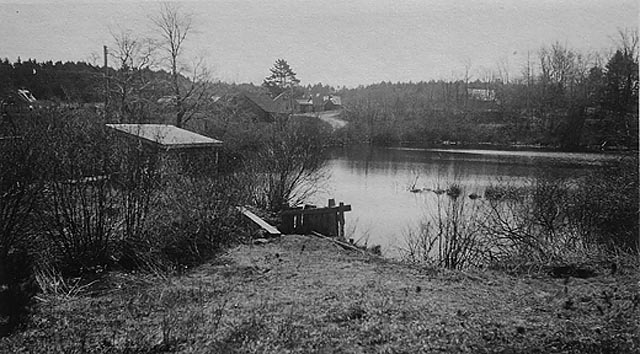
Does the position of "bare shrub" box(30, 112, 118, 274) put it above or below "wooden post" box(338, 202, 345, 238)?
above

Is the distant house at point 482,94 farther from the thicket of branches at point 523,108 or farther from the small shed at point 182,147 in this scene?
the small shed at point 182,147

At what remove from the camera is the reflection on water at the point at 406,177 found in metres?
15.0

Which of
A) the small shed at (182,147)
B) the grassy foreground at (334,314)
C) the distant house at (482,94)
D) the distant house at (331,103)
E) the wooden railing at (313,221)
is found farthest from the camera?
the distant house at (331,103)

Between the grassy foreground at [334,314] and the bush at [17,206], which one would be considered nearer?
the grassy foreground at [334,314]

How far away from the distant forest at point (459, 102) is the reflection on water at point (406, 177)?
9.33 ft

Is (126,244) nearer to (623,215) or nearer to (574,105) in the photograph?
(623,215)

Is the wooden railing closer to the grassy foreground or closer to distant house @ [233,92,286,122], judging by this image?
the grassy foreground

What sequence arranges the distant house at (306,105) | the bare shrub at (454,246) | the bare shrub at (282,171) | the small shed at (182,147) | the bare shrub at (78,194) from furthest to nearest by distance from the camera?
the distant house at (306,105)
the bare shrub at (282,171)
the small shed at (182,147)
the bare shrub at (454,246)
the bare shrub at (78,194)

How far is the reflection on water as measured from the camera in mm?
15016

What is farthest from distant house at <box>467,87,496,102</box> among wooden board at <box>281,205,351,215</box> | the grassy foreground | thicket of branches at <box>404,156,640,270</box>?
the grassy foreground

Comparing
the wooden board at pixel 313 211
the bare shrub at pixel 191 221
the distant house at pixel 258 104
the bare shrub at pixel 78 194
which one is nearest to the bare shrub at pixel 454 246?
the wooden board at pixel 313 211

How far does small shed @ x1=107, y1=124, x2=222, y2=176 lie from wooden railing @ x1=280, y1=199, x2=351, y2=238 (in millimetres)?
2447

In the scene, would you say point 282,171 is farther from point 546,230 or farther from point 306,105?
point 306,105

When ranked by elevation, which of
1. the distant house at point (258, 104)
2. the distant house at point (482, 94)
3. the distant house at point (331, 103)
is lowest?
the distant house at point (258, 104)
